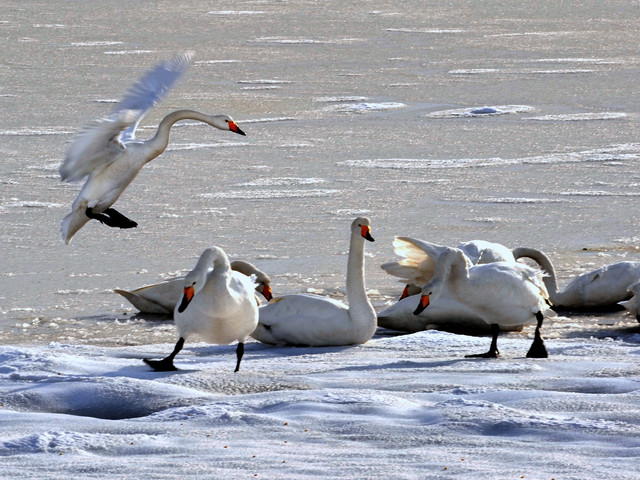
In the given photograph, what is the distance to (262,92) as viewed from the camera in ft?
55.7

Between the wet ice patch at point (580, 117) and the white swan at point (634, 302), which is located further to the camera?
the wet ice patch at point (580, 117)

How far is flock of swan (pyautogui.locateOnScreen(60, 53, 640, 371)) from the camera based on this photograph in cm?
577

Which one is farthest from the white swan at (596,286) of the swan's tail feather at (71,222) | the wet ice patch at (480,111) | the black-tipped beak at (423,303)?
the wet ice patch at (480,111)

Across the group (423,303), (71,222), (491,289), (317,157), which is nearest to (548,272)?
(491,289)

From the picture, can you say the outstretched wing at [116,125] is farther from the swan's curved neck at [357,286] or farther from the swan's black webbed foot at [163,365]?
the swan's black webbed foot at [163,365]

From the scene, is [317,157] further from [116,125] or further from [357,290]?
[357,290]

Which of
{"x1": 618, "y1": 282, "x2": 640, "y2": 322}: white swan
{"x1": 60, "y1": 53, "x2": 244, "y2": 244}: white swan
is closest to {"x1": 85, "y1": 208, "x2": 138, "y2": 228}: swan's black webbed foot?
{"x1": 60, "y1": 53, "x2": 244, "y2": 244}: white swan

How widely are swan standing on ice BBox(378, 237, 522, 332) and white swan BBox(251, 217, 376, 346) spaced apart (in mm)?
298

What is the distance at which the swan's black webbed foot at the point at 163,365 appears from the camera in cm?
564

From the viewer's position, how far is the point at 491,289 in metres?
6.12

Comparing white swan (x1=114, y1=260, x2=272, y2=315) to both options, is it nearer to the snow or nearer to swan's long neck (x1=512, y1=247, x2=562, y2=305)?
the snow

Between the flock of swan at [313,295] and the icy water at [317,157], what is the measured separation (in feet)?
0.99

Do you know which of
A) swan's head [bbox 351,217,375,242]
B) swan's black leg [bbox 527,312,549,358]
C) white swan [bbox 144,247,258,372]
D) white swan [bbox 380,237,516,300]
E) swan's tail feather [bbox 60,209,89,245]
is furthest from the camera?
swan's tail feather [bbox 60,209,89,245]

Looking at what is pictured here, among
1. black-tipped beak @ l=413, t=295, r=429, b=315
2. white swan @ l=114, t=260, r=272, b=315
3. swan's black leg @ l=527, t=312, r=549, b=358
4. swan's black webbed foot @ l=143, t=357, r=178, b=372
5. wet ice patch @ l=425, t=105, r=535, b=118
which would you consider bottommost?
white swan @ l=114, t=260, r=272, b=315
